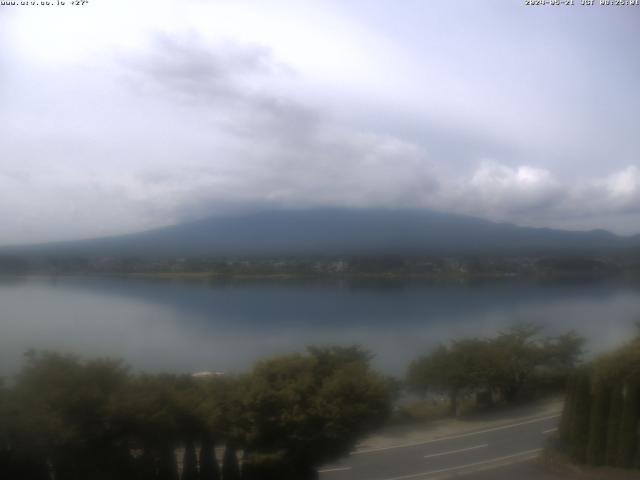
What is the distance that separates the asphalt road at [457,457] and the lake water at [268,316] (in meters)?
1.54

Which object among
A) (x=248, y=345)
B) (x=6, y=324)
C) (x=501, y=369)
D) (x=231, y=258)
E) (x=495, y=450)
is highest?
(x=231, y=258)

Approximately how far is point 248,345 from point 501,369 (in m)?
4.61

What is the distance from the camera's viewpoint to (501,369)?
1013cm

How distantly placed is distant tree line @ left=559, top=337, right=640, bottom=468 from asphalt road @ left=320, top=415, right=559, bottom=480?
0.45 m

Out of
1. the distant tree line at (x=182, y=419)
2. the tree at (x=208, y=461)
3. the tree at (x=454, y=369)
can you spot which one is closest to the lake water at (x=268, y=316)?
the tree at (x=454, y=369)

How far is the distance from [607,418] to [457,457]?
251cm

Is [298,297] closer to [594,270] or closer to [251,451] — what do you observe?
[251,451]

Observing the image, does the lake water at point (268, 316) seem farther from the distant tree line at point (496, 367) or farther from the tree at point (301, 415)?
the tree at point (301, 415)

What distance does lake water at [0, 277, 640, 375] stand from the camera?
26.8ft

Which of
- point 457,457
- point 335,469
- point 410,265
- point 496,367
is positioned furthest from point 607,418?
point 410,265

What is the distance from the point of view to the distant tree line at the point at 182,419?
6613mm

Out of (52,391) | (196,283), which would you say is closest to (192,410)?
(52,391)

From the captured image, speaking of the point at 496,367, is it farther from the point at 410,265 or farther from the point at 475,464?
the point at 410,265

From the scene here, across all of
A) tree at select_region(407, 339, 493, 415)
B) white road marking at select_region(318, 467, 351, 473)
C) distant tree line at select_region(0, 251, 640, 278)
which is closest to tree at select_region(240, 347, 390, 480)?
white road marking at select_region(318, 467, 351, 473)
